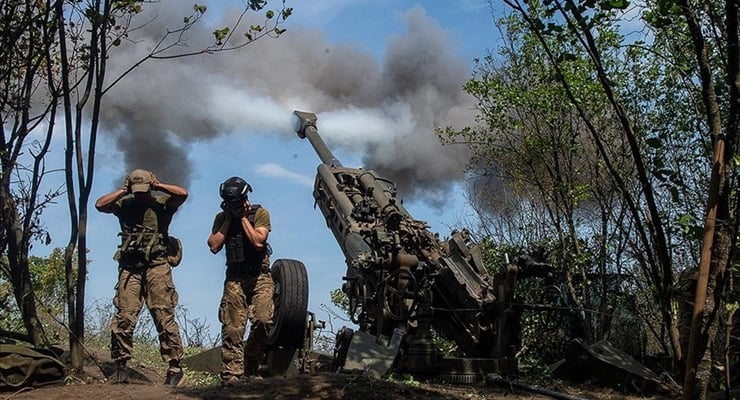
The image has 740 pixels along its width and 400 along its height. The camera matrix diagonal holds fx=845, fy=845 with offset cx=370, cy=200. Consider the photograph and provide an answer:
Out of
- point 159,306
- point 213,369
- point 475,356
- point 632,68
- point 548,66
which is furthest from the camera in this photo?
point 548,66

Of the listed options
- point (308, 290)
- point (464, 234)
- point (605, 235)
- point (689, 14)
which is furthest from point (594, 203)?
point (689, 14)

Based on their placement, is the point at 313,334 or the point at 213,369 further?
the point at 213,369

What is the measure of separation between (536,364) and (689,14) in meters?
5.25

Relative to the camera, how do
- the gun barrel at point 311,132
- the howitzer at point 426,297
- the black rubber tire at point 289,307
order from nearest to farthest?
the howitzer at point 426,297 → the black rubber tire at point 289,307 → the gun barrel at point 311,132

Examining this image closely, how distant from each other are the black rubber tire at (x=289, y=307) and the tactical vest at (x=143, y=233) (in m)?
1.06

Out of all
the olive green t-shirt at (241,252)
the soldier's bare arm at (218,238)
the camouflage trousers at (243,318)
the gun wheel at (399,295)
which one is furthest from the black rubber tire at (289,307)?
the gun wheel at (399,295)

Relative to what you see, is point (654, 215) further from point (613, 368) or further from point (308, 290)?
point (308, 290)

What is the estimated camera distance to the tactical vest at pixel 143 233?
270 inches

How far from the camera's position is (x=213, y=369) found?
8344 mm

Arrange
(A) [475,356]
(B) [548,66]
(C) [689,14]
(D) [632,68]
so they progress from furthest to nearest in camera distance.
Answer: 1. (B) [548,66]
2. (D) [632,68]
3. (A) [475,356]
4. (C) [689,14]

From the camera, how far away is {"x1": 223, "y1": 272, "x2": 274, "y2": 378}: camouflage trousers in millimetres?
6891

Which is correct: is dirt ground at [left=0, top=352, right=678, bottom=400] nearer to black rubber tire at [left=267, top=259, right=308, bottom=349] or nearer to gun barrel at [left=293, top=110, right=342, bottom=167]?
black rubber tire at [left=267, top=259, right=308, bottom=349]

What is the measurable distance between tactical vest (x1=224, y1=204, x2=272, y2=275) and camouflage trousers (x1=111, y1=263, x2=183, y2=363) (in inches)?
21.3

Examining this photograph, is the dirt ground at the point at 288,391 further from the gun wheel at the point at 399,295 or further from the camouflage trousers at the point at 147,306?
the gun wheel at the point at 399,295
